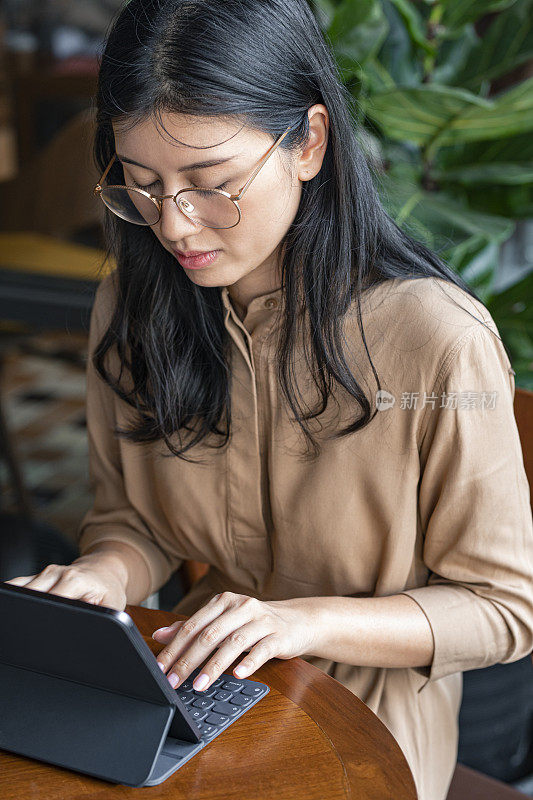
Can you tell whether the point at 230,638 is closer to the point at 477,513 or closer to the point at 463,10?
the point at 477,513

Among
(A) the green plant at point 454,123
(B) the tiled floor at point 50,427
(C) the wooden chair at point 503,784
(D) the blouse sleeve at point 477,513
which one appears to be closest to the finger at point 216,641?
(D) the blouse sleeve at point 477,513

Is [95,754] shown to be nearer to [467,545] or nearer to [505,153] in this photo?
[467,545]

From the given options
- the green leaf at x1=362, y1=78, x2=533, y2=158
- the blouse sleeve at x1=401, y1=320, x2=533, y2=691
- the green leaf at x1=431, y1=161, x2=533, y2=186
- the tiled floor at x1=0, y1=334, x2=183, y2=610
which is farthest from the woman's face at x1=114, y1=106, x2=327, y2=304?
the tiled floor at x1=0, y1=334, x2=183, y2=610

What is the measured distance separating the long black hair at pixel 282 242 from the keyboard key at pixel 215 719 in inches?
15.5

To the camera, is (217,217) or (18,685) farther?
(217,217)

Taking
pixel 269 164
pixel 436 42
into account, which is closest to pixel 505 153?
pixel 436 42

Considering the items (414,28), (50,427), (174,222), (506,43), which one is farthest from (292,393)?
(50,427)

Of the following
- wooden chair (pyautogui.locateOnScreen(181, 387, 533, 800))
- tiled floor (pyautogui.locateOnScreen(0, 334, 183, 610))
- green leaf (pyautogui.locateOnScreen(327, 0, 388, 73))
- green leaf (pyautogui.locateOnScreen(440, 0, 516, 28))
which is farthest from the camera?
tiled floor (pyautogui.locateOnScreen(0, 334, 183, 610))

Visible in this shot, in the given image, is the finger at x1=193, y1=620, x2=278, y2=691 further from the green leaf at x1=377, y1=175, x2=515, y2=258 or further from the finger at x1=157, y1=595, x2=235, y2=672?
the green leaf at x1=377, y1=175, x2=515, y2=258

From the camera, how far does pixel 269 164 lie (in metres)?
1.02

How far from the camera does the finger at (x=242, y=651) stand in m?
0.93

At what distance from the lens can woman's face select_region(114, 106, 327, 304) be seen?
0.98 meters

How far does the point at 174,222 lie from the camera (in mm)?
1031

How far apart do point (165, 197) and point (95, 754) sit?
58 cm
